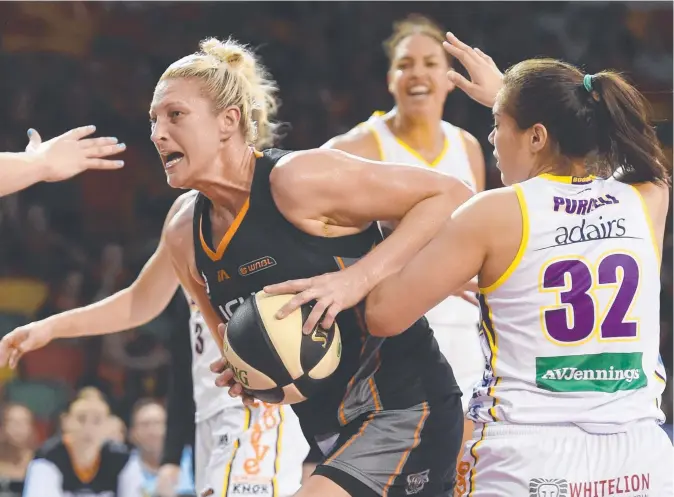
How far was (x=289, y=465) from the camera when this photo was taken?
181 inches

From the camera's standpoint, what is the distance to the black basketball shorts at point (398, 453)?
3.18 m

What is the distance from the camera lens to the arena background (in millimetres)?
10219

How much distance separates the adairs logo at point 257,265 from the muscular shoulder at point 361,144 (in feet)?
6.54

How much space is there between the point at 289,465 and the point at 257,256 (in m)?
1.63

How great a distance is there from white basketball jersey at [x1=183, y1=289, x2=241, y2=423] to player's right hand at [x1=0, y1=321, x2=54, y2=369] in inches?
37.3

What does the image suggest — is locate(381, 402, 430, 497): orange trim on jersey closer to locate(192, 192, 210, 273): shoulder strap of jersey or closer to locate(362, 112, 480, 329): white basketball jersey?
locate(192, 192, 210, 273): shoulder strap of jersey

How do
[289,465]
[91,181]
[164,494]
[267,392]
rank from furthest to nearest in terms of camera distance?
[91,181] → [164,494] → [289,465] → [267,392]

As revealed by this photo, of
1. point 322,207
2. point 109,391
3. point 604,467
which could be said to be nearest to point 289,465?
point 322,207

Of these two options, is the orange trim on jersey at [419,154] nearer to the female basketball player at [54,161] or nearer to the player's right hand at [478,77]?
the player's right hand at [478,77]

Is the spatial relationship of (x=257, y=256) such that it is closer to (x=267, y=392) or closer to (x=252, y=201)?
(x=252, y=201)

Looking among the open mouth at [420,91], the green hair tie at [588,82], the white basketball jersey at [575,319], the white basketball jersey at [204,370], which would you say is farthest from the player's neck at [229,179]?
the open mouth at [420,91]

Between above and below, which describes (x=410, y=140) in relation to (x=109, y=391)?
above

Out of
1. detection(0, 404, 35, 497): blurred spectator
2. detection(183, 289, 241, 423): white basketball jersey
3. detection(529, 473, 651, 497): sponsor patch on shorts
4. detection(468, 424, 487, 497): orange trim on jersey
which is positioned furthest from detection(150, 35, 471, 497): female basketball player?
detection(0, 404, 35, 497): blurred spectator

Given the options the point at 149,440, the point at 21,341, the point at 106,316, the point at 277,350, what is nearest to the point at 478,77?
the point at 277,350
